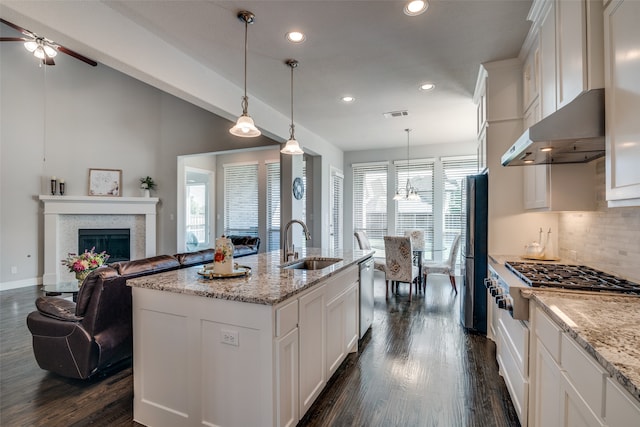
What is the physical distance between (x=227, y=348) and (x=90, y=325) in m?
1.30

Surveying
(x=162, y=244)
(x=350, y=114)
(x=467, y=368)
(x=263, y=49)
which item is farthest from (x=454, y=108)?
(x=162, y=244)

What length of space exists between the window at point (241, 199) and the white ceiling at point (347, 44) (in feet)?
10.1

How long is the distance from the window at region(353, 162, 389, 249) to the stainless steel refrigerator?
11.9 feet

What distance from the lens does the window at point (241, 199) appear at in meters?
6.92

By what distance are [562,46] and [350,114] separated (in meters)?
2.99

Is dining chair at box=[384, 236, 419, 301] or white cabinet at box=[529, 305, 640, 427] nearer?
white cabinet at box=[529, 305, 640, 427]

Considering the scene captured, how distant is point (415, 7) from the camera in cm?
215

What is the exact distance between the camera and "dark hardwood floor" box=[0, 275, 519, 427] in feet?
6.23

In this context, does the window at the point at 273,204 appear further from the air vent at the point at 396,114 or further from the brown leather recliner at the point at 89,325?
the brown leather recliner at the point at 89,325

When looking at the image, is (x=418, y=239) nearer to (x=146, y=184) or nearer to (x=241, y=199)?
(x=241, y=199)

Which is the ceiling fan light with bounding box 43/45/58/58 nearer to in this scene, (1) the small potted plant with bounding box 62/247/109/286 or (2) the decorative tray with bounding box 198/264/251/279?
(1) the small potted plant with bounding box 62/247/109/286

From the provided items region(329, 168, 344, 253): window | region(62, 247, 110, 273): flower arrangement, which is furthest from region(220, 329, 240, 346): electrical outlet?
region(329, 168, 344, 253): window

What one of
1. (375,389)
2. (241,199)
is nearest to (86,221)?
(241,199)

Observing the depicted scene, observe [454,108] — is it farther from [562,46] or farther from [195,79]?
[195,79]
